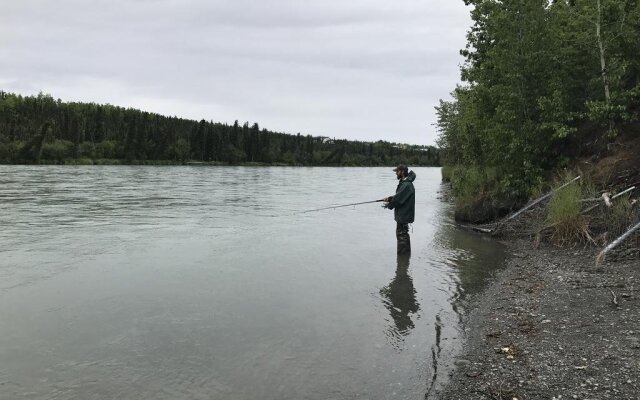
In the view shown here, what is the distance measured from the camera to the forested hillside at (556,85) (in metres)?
17.0

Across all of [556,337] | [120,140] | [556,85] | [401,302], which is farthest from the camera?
[120,140]

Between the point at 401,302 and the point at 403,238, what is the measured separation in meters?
4.49

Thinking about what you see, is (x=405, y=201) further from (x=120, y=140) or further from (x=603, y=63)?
(x=120, y=140)

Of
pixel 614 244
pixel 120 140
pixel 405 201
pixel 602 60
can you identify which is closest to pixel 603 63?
pixel 602 60

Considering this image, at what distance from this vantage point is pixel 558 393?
→ 5426 millimetres

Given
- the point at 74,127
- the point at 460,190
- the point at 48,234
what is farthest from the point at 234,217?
the point at 74,127

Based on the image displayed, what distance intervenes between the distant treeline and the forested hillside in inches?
4231

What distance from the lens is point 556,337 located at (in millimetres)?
7098

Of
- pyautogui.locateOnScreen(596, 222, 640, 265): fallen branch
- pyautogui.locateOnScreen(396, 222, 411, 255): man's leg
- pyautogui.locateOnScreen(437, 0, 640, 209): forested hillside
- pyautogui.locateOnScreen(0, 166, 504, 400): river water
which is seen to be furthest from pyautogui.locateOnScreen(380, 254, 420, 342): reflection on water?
pyautogui.locateOnScreen(437, 0, 640, 209): forested hillside

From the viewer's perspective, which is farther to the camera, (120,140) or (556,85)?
(120,140)

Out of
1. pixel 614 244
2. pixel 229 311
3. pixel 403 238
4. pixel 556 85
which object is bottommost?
pixel 229 311

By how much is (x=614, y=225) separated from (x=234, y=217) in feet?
51.8

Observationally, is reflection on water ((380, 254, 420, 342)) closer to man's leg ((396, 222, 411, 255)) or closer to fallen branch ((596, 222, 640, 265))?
man's leg ((396, 222, 411, 255))

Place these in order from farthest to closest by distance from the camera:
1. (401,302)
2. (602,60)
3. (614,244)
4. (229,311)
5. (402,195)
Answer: (602,60) → (402,195) → (614,244) → (401,302) → (229,311)
